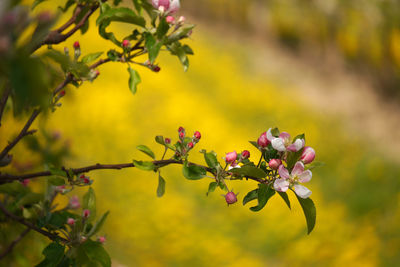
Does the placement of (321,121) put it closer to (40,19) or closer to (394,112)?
(394,112)

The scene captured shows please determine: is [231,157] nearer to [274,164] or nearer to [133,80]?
[274,164]

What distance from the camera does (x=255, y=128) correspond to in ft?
19.4

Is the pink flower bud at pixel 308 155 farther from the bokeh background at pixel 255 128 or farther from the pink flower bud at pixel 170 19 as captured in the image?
the bokeh background at pixel 255 128

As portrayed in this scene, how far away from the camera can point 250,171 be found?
1000mm

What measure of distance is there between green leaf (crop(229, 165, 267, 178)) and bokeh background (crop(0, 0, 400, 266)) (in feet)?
1.70

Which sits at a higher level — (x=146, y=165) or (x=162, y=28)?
(x=162, y=28)

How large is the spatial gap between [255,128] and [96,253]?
4.95 m

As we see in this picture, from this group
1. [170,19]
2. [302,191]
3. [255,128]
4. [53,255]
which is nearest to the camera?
[302,191]

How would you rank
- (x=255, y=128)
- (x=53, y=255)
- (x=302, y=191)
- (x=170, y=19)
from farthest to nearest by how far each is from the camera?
1. (x=255, y=128)
2. (x=170, y=19)
3. (x=53, y=255)
4. (x=302, y=191)

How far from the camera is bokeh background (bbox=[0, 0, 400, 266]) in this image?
396cm

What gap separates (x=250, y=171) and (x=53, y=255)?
52 cm

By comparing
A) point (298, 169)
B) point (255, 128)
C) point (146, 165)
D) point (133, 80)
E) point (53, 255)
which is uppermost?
point (255, 128)

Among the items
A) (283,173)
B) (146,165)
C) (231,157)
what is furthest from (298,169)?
(146,165)

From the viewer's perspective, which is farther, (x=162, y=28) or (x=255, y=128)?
(x=255, y=128)
